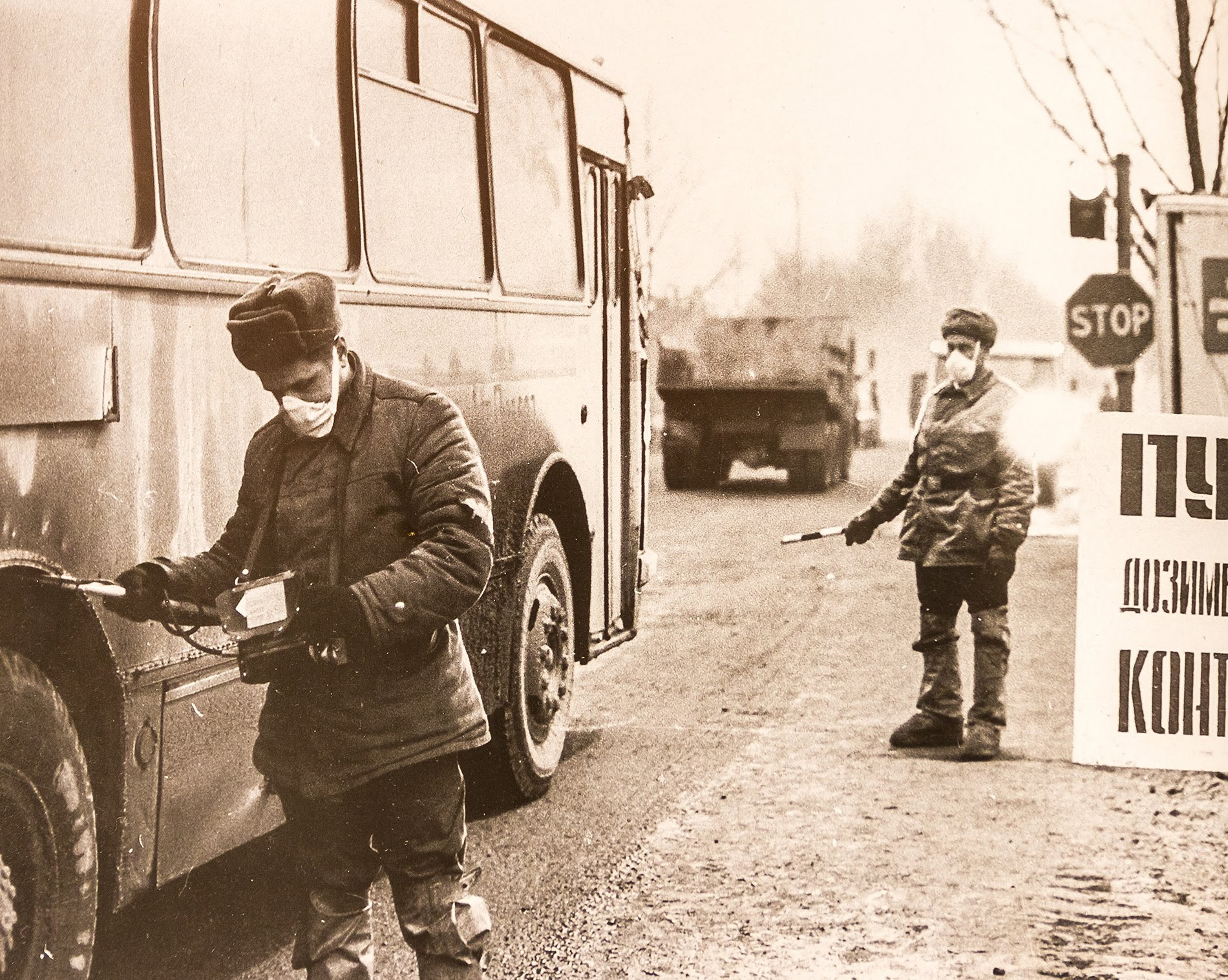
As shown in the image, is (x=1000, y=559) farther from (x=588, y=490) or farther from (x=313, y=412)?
(x=313, y=412)

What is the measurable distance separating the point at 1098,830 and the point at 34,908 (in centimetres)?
341

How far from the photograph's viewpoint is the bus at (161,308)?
2.66 m

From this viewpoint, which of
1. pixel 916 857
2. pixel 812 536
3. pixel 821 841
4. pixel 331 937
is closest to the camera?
pixel 331 937

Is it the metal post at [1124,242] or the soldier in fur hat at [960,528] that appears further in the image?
the soldier in fur hat at [960,528]

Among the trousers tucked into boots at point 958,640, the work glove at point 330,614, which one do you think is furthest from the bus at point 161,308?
the trousers tucked into boots at point 958,640

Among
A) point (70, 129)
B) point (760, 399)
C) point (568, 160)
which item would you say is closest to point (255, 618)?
point (70, 129)

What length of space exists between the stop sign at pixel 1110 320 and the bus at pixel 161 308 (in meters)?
1.86

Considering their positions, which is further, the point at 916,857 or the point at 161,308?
the point at 916,857

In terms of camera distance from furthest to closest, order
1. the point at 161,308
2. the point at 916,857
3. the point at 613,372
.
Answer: the point at 613,372, the point at 916,857, the point at 161,308

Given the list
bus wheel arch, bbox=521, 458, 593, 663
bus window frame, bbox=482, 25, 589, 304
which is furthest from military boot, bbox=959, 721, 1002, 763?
bus window frame, bbox=482, 25, 589, 304

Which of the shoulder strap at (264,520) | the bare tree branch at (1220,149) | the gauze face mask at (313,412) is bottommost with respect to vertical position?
the shoulder strap at (264,520)

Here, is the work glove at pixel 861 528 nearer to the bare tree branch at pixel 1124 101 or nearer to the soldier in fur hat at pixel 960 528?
the soldier in fur hat at pixel 960 528

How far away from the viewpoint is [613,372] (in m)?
6.00

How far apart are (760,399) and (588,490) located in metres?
4.76
